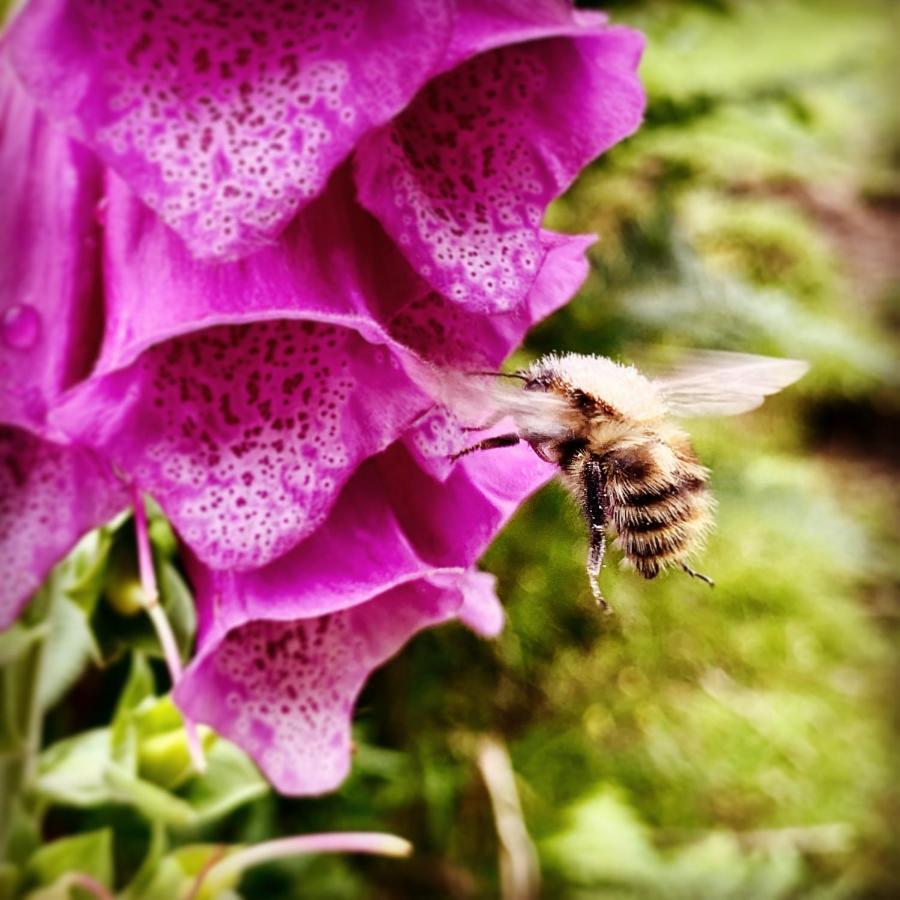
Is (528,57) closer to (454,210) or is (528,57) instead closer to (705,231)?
(454,210)

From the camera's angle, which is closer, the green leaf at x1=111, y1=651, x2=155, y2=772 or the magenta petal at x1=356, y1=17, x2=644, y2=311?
the magenta petal at x1=356, y1=17, x2=644, y2=311

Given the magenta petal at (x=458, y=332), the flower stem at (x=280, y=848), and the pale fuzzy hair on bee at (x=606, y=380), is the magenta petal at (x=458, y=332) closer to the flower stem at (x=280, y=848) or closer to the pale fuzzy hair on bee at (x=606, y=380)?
the pale fuzzy hair on bee at (x=606, y=380)

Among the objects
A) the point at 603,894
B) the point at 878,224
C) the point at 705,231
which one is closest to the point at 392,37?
the point at 603,894

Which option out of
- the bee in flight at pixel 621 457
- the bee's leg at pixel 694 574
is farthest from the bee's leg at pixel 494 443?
the bee's leg at pixel 694 574

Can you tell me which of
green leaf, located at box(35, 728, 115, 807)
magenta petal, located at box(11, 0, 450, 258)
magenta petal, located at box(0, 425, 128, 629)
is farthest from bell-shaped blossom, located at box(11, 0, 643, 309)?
green leaf, located at box(35, 728, 115, 807)

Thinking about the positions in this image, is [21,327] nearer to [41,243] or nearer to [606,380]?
[41,243]

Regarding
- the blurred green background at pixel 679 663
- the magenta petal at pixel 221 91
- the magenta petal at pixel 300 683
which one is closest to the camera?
the magenta petal at pixel 221 91

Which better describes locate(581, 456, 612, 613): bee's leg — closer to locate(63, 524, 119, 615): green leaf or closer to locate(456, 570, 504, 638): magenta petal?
locate(456, 570, 504, 638): magenta petal
